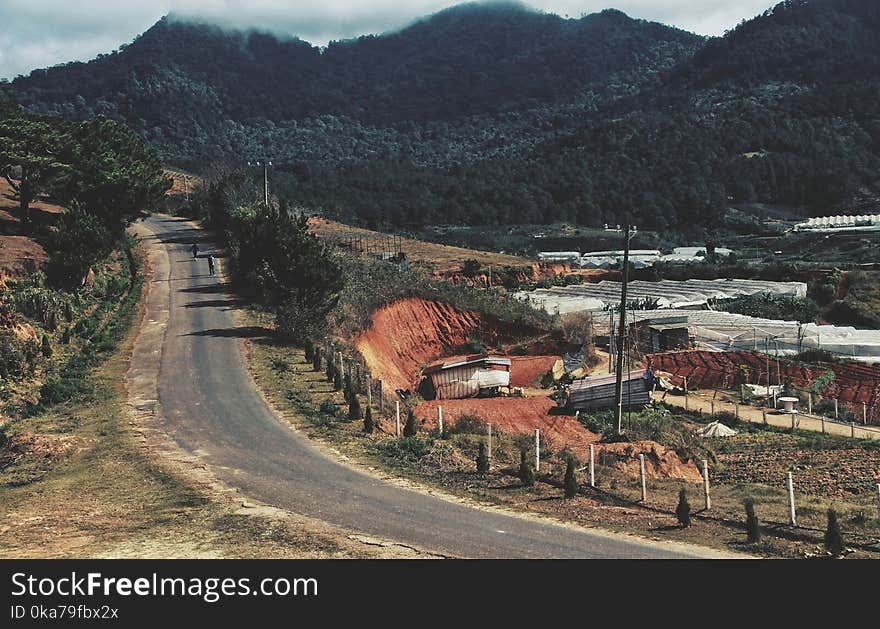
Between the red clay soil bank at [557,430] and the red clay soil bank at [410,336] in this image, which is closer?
the red clay soil bank at [557,430]

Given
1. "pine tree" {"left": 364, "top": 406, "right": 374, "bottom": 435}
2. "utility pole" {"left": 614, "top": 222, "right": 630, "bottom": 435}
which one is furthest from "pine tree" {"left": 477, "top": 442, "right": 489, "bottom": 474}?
"utility pole" {"left": 614, "top": 222, "right": 630, "bottom": 435}

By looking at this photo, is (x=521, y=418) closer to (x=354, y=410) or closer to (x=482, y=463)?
(x=354, y=410)

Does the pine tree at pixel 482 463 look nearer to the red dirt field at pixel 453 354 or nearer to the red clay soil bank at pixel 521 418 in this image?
the red dirt field at pixel 453 354

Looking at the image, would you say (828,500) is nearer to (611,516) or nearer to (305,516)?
(611,516)

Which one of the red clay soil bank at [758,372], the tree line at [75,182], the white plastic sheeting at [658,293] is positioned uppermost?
the tree line at [75,182]

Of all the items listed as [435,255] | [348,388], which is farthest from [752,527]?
[435,255]

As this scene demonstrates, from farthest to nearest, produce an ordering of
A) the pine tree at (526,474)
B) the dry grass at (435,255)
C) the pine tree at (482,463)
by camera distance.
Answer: the dry grass at (435,255), the pine tree at (482,463), the pine tree at (526,474)

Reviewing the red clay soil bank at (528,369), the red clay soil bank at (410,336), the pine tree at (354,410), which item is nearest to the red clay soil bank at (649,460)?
the pine tree at (354,410)

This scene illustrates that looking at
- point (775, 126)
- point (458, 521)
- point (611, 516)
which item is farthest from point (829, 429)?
point (775, 126)

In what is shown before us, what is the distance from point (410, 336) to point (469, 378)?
933 centimetres

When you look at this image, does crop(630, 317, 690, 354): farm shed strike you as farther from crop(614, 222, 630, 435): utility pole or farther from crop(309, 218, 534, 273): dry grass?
crop(614, 222, 630, 435): utility pole

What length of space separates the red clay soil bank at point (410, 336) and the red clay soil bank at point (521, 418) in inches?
245

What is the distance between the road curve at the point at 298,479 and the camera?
15.5 meters

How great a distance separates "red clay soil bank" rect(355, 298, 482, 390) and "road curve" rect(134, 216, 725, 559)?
671 centimetres
